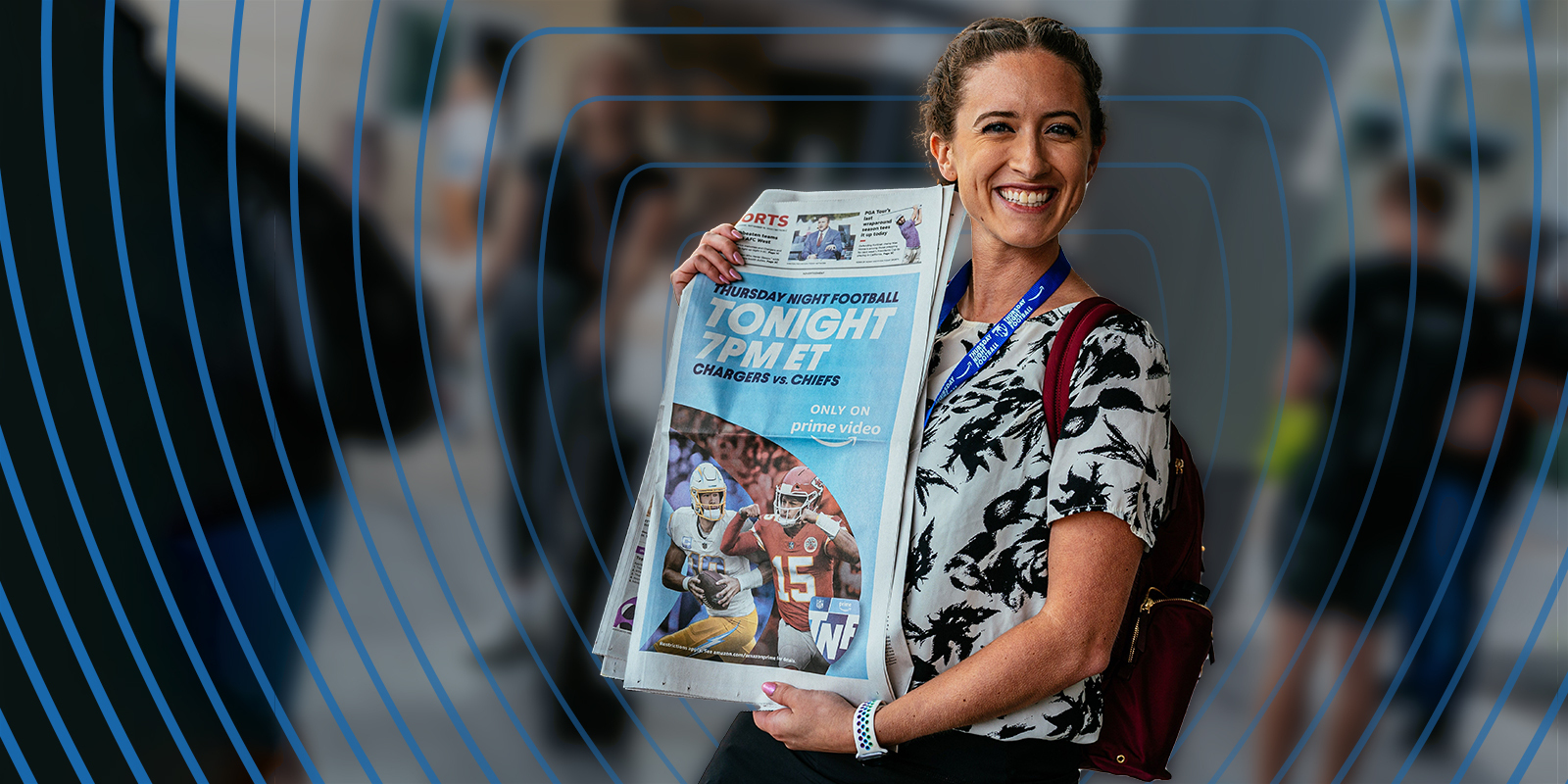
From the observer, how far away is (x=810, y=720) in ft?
5.05

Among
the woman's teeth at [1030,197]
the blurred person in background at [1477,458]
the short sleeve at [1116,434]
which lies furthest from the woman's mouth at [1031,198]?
the blurred person in background at [1477,458]

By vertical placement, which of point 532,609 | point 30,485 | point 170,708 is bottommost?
point 170,708

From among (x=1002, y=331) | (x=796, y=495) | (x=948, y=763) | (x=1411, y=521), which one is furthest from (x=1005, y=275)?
(x=1411, y=521)

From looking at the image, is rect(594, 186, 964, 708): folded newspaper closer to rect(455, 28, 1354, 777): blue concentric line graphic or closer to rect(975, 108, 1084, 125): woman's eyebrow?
rect(975, 108, 1084, 125): woman's eyebrow

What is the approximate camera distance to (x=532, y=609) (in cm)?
319

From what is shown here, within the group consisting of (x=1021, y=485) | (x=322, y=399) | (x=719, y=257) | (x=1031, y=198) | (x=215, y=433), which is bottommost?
(x=215, y=433)

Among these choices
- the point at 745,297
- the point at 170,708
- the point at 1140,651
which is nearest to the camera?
the point at 1140,651

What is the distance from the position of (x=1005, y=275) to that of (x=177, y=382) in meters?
2.34

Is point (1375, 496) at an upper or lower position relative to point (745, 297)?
lower

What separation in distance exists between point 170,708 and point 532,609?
97cm

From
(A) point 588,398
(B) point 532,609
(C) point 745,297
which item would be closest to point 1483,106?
(C) point 745,297

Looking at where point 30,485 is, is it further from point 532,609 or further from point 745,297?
point 745,297

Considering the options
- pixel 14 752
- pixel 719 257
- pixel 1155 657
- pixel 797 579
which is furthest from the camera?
pixel 14 752

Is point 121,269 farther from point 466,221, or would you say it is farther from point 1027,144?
point 1027,144
